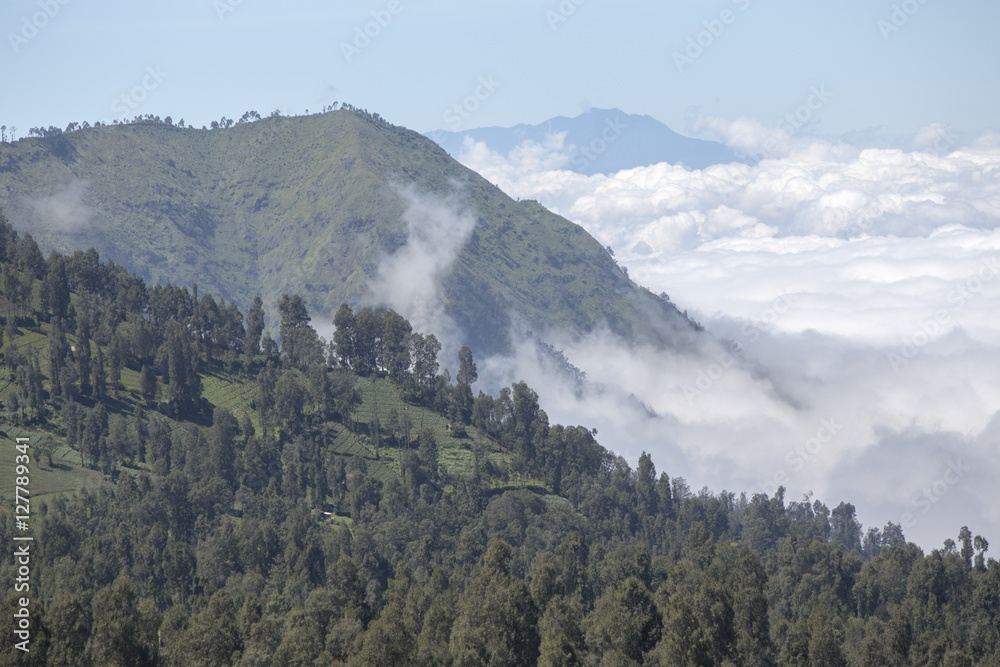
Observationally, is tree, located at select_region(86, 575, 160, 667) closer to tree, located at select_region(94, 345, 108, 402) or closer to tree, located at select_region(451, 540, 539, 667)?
tree, located at select_region(451, 540, 539, 667)

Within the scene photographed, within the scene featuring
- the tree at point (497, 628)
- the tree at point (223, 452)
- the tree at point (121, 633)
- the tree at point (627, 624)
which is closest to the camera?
the tree at point (121, 633)

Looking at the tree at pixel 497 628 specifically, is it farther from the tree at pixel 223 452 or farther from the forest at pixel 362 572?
the tree at pixel 223 452

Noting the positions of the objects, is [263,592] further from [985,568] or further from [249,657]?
[985,568]

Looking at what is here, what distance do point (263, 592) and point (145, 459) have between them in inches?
2591

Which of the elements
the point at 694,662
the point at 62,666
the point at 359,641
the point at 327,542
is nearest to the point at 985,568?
the point at 694,662

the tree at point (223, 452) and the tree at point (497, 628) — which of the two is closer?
the tree at point (497, 628)

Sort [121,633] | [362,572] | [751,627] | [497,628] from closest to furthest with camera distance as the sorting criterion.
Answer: [121,633] → [497,628] → [751,627] → [362,572]

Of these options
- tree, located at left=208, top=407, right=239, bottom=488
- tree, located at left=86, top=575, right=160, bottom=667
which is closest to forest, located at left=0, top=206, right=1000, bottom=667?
tree, located at left=86, top=575, right=160, bottom=667

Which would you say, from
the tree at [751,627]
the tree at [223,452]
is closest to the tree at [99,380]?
the tree at [223,452]

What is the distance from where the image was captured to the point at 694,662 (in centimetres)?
8681

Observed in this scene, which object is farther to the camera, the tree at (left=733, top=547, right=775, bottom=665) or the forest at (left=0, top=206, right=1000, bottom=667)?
the tree at (left=733, top=547, right=775, bottom=665)

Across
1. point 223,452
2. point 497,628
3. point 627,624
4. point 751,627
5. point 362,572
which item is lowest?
point 497,628

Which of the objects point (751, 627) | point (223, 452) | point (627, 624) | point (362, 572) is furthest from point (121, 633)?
point (223, 452)

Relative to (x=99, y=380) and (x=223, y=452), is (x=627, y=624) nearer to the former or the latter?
(x=223, y=452)
